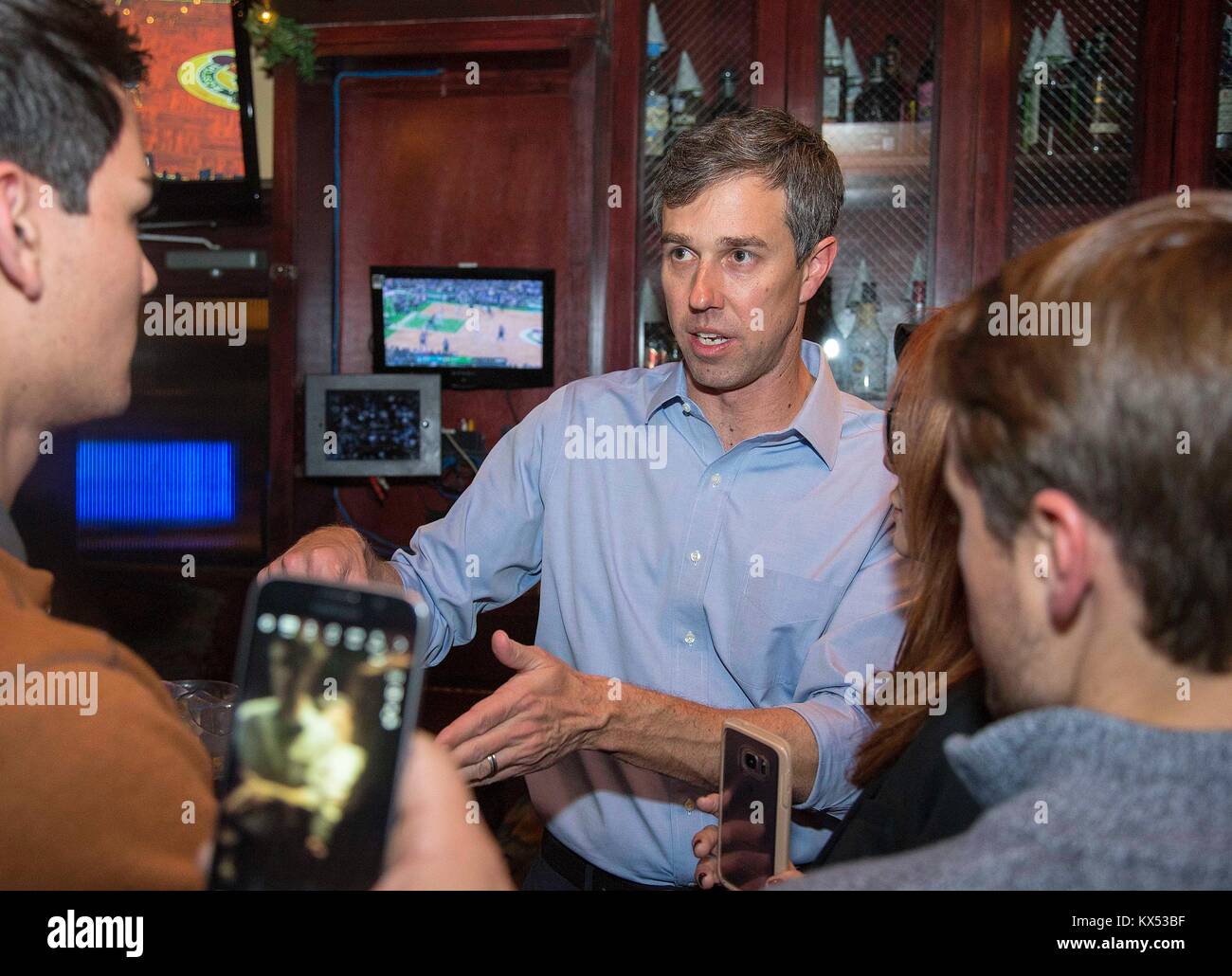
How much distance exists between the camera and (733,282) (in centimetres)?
170

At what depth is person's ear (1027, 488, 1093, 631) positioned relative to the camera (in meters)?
0.63

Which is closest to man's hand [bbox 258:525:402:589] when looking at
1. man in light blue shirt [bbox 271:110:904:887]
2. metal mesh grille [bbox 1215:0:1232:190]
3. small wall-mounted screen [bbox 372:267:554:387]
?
man in light blue shirt [bbox 271:110:904:887]

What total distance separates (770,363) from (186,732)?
131 cm

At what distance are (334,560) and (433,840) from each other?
0.93m

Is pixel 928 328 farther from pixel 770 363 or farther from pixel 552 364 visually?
pixel 552 364

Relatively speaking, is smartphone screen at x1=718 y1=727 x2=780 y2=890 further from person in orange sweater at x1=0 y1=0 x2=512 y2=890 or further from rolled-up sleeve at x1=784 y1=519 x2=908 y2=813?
person in orange sweater at x1=0 y1=0 x2=512 y2=890

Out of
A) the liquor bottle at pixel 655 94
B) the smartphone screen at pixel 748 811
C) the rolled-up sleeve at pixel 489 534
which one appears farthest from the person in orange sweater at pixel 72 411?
the liquor bottle at pixel 655 94

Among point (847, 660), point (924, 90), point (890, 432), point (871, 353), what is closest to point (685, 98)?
point (924, 90)

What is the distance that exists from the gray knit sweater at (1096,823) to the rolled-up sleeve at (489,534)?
1.16m

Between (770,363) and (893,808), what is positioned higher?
(770,363)

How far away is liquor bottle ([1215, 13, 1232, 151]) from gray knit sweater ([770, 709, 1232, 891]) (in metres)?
2.57

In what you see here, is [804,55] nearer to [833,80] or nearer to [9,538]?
[833,80]
